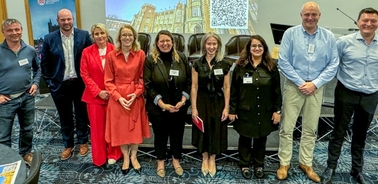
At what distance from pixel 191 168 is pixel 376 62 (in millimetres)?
1915

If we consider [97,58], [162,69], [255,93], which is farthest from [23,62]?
[255,93]

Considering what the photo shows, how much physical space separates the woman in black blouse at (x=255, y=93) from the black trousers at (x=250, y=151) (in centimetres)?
5

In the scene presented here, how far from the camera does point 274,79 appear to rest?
2.73m

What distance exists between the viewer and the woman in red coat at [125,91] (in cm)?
280

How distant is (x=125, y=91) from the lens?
2855mm

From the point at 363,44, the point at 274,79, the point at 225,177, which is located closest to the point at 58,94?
the point at 225,177

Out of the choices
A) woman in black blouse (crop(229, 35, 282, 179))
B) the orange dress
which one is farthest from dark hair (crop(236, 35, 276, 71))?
the orange dress

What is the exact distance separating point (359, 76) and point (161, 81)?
1.65 m

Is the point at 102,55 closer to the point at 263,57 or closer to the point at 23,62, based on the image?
the point at 23,62

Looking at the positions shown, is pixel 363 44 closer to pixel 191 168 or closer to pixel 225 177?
pixel 225 177

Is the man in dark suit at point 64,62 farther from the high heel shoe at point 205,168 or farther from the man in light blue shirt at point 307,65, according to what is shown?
the man in light blue shirt at point 307,65

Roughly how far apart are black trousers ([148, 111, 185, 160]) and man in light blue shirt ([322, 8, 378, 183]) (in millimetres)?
1397

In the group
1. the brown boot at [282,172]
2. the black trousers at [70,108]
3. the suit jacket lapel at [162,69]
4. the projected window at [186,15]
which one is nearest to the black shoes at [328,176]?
the brown boot at [282,172]

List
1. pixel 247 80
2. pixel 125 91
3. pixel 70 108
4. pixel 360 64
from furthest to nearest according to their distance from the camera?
1. pixel 70 108
2. pixel 125 91
3. pixel 247 80
4. pixel 360 64
